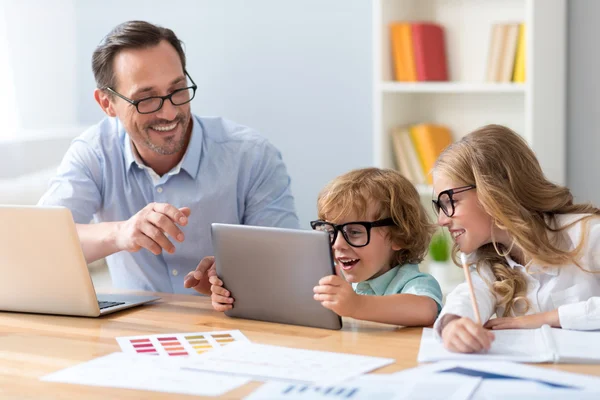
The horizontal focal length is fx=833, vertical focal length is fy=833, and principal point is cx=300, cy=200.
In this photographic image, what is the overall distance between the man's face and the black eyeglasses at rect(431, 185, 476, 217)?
92cm

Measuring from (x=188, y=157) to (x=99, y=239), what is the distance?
17.8 inches

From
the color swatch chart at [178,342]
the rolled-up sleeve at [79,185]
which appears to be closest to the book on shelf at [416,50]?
the rolled-up sleeve at [79,185]

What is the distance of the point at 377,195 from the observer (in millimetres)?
1886

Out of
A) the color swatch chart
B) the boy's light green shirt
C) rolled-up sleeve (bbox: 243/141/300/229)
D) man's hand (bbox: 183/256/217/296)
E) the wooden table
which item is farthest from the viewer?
rolled-up sleeve (bbox: 243/141/300/229)

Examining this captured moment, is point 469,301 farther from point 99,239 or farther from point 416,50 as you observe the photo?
point 416,50

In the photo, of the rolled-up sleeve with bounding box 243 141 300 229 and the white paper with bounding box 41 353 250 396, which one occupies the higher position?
the rolled-up sleeve with bounding box 243 141 300 229

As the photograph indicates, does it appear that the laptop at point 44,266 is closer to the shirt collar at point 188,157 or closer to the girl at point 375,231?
the girl at point 375,231

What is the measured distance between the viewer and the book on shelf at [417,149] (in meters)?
3.44

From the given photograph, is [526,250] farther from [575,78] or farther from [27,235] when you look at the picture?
[575,78]

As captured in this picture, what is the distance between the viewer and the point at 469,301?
1.61m

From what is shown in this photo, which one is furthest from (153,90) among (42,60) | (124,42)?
(42,60)

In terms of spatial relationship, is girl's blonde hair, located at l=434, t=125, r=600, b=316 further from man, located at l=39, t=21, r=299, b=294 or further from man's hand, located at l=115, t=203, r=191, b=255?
man, located at l=39, t=21, r=299, b=294

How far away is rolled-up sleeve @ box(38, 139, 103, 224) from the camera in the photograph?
240 cm

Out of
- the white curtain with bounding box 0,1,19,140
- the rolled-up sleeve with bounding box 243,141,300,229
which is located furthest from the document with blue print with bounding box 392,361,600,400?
the white curtain with bounding box 0,1,19,140
